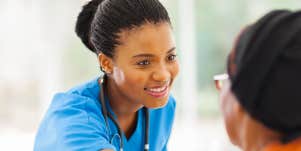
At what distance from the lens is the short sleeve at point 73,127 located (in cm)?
133

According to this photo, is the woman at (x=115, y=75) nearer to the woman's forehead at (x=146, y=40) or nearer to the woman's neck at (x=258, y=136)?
the woman's forehead at (x=146, y=40)

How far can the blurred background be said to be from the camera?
12.9 feet

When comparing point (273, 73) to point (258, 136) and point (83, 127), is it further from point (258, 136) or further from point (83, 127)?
point (83, 127)

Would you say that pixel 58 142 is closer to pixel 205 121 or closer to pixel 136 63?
pixel 136 63

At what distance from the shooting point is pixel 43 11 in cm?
Answer: 394

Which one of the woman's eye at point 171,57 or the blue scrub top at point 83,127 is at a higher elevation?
the woman's eye at point 171,57

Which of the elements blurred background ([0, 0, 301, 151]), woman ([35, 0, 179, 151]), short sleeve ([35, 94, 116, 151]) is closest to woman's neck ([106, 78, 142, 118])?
woman ([35, 0, 179, 151])

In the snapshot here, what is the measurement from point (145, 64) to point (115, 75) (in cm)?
13

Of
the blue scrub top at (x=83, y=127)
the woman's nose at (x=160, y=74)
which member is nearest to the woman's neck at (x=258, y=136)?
the blue scrub top at (x=83, y=127)

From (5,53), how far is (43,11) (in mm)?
454

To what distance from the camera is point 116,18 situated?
4.94 feet

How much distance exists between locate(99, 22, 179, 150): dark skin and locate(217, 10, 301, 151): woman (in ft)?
2.30

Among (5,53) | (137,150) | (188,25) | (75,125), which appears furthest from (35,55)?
(75,125)

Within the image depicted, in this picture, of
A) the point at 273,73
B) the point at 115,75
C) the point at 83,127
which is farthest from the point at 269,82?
the point at 115,75
